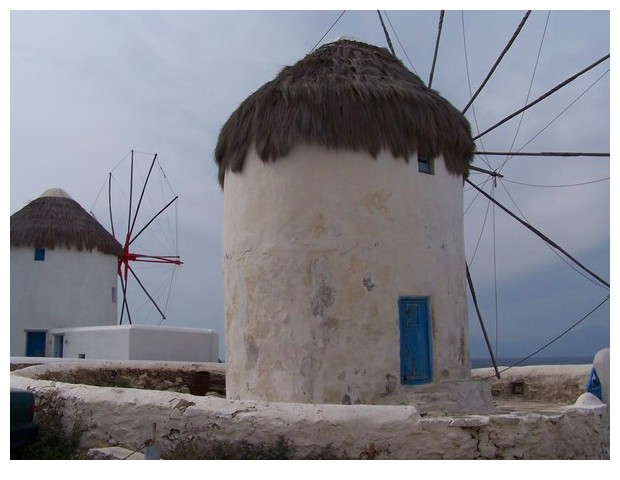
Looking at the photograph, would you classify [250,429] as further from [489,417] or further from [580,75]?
[580,75]

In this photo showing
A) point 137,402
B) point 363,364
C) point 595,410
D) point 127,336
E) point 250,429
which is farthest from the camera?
point 127,336

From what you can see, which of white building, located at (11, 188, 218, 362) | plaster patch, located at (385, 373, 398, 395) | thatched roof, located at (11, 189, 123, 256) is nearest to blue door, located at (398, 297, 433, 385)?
plaster patch, located at (385, 373, 398, 395)

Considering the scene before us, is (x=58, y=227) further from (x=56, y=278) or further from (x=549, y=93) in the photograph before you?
(x=549, y=93)

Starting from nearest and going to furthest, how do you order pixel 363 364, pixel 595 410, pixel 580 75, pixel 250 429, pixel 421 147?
pixel 250 429 < pixel 595 410 < pixel 363 364 < pixel 421 147 < pixel 580 75

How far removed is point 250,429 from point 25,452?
7.73 feet

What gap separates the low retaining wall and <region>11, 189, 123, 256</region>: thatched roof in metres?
14.6

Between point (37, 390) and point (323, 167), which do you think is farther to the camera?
point (323, 167)

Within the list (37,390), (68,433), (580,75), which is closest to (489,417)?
(68,433)

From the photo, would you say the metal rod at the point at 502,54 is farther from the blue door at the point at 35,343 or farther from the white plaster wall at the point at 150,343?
the blue door at the point at 35,343

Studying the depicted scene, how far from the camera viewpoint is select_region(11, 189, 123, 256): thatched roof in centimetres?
2086

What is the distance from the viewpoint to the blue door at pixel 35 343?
2062 centimetres

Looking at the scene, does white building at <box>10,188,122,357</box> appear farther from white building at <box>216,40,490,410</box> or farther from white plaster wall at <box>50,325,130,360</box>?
white building at <box>216,40,490,410</box>

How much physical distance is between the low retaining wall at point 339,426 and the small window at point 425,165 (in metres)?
3.68

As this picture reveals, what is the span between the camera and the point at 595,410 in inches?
294
